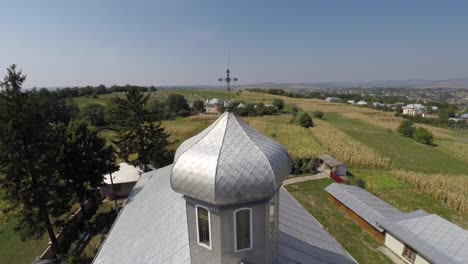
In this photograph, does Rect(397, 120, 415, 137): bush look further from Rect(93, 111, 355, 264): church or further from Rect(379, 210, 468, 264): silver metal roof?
Rect(93, 111, 355, 264): church

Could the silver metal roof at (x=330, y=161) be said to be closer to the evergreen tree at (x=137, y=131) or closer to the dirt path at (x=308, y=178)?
the dirt path at (x=308, y=178)

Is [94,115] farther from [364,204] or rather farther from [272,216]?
[272,216]

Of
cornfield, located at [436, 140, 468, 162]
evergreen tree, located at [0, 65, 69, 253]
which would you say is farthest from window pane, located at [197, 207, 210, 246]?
cornfield, located at [436, 140, 468, 162]

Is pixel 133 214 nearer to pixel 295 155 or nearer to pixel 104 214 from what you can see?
pixel 104 214

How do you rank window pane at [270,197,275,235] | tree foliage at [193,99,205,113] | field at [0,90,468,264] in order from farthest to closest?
tree foliage at [193,99,205,113]
field at [0,90,468,264]
window pane at [270,197,275,235]

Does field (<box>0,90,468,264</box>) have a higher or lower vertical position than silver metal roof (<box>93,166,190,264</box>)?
lower

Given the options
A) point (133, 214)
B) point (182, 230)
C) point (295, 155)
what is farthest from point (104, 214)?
point (295, 155)

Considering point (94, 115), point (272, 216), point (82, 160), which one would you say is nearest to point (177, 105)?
point (94, 115)
